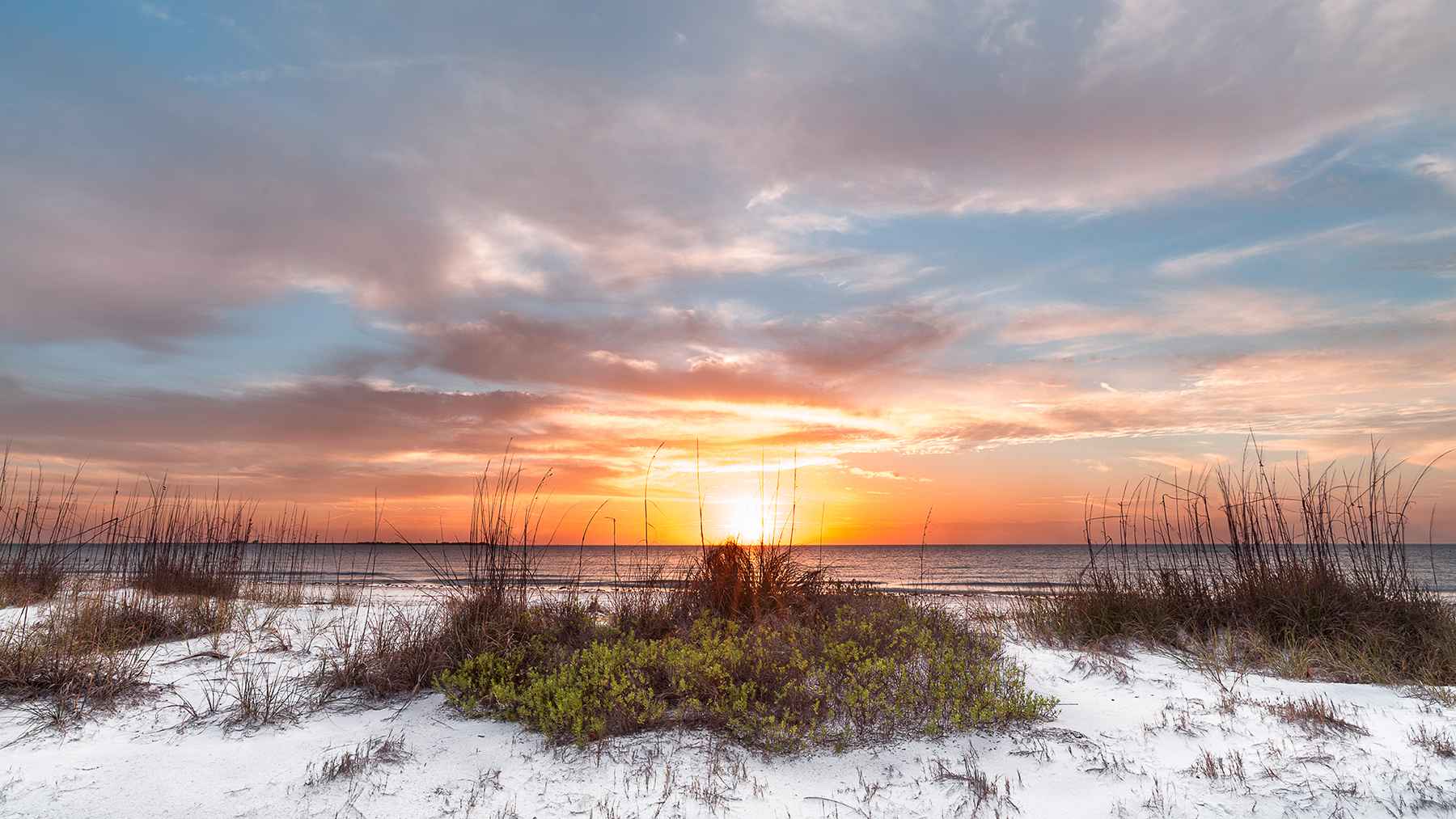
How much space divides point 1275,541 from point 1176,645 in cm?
212

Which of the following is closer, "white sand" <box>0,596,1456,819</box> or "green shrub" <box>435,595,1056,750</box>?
"white sand" <box>0,596,1456,819</box>

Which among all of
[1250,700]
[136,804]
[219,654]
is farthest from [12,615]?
[1250,700]

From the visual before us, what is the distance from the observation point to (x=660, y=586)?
26.7 ft

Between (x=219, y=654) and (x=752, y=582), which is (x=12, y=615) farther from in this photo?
(x=752, y=582)

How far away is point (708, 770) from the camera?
4738 millimetres

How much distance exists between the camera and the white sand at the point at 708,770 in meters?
4.36

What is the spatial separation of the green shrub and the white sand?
159 mm

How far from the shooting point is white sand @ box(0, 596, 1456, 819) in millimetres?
4355

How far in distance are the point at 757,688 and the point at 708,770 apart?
0.99 metres

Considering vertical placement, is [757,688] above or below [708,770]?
above

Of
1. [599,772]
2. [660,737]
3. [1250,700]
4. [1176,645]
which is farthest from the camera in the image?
[1176,645]

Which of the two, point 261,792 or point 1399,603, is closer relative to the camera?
point 261,792

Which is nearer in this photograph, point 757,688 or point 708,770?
point 708,770

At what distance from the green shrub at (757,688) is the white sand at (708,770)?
0.52 ft
